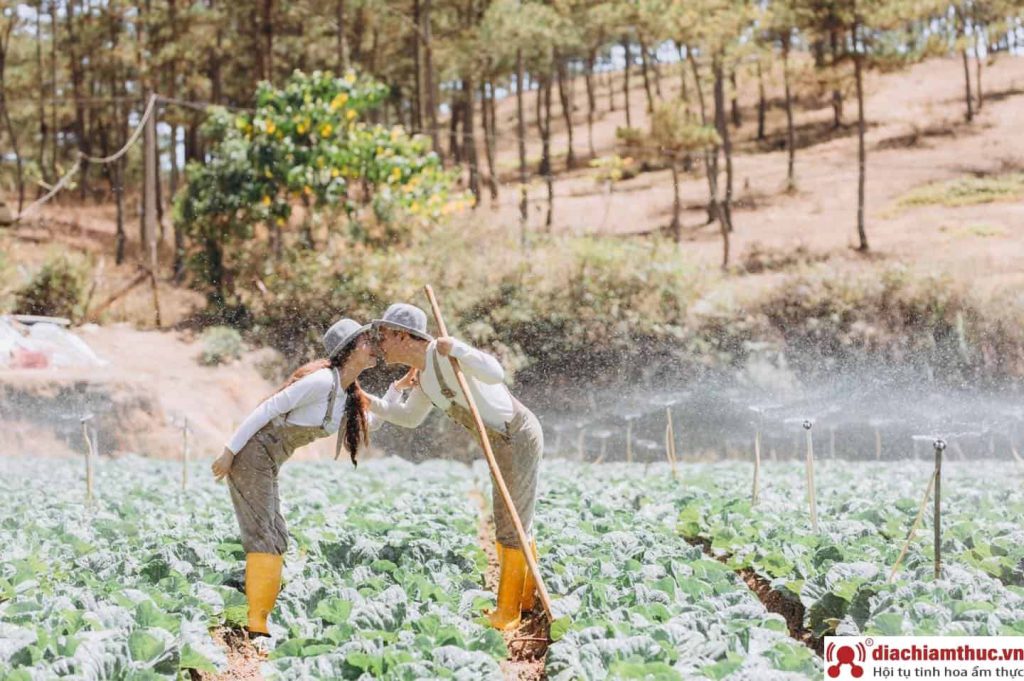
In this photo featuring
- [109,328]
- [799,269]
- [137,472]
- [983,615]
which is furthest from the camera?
[799,269]

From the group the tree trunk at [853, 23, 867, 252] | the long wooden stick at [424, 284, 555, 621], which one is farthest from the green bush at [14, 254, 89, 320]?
the long wooden stick at [424, 284, 555, 621]

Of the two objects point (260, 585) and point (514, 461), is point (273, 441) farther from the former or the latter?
point (514, 461)

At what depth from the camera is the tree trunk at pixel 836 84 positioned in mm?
22556

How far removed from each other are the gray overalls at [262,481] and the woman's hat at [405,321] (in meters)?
0.33

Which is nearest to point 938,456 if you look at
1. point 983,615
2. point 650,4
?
A: point 983,615

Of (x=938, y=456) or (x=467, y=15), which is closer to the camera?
(x=938, y=456)

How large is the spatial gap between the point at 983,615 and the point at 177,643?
3.12 metres

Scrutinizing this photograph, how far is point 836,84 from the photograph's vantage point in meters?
22.9

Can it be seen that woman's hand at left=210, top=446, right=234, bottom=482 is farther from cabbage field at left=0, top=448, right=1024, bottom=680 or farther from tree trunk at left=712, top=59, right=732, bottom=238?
tree trunk at left=712, top=59, right=732, bottom=238

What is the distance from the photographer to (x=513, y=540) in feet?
17.2

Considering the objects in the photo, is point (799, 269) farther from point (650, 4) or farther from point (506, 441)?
point (506, 441)

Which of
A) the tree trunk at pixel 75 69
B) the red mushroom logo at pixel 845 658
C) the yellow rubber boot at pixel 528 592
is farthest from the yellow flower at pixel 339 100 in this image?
the red mushroom logo at pixel 845 658

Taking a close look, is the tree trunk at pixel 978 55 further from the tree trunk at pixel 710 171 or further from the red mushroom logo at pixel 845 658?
the red mushroom logo at pixel 845 658

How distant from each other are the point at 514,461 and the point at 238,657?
1.57 meters
